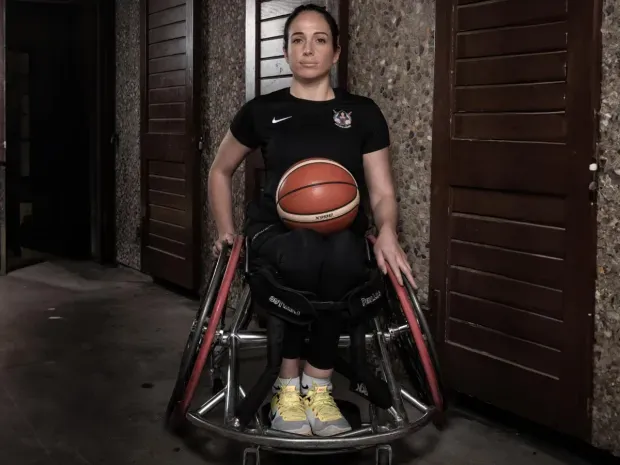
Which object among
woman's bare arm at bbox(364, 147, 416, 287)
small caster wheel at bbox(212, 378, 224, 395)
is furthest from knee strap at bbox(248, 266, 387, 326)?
small caster wheel at bbox(212, 378, 224, 395)

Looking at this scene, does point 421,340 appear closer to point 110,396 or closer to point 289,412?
point 289,412

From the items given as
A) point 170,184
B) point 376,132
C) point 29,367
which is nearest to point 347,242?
point 376,132

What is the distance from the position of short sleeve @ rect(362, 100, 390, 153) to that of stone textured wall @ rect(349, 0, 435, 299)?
415 millimetres

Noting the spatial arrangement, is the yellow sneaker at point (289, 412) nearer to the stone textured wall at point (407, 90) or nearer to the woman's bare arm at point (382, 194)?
the woman's bare arm at point (382, 194)

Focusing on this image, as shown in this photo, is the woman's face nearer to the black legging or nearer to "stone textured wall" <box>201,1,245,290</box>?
the black legging

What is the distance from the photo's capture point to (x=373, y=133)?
95.2 inches

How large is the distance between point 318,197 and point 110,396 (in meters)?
1.17

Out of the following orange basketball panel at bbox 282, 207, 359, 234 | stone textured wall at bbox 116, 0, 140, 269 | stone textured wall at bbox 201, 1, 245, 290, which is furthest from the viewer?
stone textured wall at bbox 116, 0, 140, 269

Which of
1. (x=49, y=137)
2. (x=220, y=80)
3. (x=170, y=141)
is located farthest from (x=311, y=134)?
(x=49, y=137)

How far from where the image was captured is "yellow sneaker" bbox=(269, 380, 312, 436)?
7.04ft

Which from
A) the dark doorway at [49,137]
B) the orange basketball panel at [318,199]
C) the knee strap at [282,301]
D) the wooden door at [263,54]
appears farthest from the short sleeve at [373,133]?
the dark doorway at [49,137]

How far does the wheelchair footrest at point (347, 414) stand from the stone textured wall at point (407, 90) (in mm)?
633

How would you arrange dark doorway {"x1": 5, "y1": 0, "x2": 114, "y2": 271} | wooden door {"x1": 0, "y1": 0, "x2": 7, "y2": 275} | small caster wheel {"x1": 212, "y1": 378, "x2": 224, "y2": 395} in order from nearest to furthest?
1. small caster wheel {"x1": 212, "y1": 378, "x2": 224, "y2": 395}
2. wooden door {"x1": 0, "y1": 0, "x2": 7, "y2": 275}
3. dark doorway {"x1": 5, "y1": 0, "x2": 114, "y2": 271}

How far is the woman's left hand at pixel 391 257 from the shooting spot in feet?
7.26
